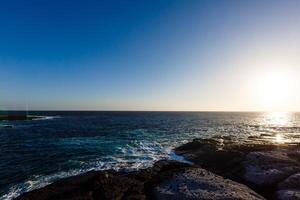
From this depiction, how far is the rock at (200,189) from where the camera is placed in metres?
16.1

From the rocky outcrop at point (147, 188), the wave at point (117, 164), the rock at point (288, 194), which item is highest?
the rocky outcrop at point (147, 188)

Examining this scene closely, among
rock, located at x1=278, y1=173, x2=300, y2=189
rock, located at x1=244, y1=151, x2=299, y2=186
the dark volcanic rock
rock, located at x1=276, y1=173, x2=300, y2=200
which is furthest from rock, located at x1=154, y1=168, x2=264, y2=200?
rock, located at x1=244, y1=151, x2=299, y2=186

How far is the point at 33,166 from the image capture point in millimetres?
27359

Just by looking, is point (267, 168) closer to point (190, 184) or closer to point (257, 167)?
point (257, 167)

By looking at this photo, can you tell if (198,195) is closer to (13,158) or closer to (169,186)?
(169,186)

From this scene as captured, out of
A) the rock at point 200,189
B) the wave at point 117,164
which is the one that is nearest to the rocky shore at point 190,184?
the rock at point 200,189

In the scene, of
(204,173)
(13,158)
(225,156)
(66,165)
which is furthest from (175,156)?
(13,158)

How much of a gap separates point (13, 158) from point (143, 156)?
57.6ft

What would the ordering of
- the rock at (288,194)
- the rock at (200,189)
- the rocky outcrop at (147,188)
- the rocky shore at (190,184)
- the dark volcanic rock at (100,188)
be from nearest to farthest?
1. the rock at (200,189)
2. the rock at (288,194)
3. the rocky outcrop at (147,188)
4. the rocky shore at (190,184)
5. the dark volcanic rock at (100,188)

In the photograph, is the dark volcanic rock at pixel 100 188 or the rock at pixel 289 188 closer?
the rock at pixel 289 188

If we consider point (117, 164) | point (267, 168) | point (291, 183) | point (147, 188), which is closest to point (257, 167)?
point (267, 168)

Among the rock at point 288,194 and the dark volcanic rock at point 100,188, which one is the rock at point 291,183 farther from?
the dark volcanic rock at point 100,188

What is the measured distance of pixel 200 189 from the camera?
1731cm

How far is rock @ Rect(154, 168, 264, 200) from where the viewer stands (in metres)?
16.1
